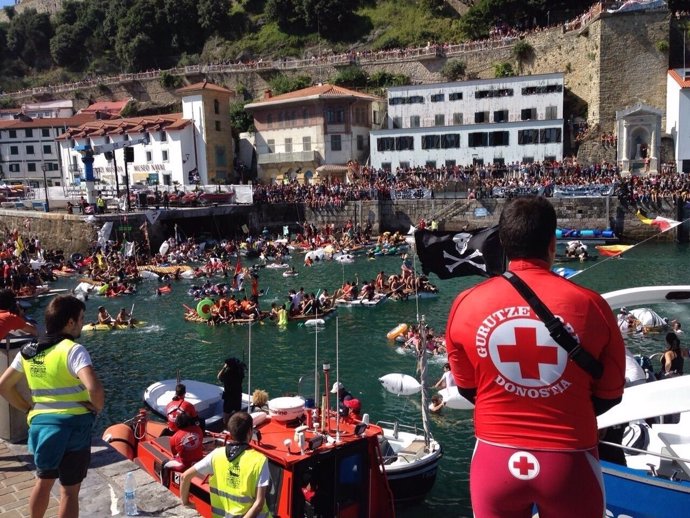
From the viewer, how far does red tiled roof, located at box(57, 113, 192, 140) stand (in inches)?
2403

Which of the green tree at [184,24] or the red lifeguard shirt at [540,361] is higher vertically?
the green tree at [184,24]

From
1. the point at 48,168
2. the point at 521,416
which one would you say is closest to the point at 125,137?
the point at 48,168

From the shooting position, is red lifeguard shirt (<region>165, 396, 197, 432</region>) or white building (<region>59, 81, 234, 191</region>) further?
white building (<region>59, 81, 234, 191</region>)

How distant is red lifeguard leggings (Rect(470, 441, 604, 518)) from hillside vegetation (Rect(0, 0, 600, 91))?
66259 millimetres

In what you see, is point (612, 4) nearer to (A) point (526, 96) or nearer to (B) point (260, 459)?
(A) point (526, 96)

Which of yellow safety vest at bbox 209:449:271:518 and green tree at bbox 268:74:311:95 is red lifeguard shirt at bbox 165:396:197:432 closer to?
yellow safety vest at bbox 209:449:271:518

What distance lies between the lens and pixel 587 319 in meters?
2.85

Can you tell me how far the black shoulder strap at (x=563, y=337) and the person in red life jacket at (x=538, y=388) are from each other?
0.02 m

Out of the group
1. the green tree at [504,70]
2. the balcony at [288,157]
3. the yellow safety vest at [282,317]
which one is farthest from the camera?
the green tree at [504,70]

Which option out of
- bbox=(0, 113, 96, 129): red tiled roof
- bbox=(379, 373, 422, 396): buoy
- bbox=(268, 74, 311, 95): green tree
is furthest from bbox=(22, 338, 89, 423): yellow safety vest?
bbox=(0, 113, 96, 129): red tiled roof

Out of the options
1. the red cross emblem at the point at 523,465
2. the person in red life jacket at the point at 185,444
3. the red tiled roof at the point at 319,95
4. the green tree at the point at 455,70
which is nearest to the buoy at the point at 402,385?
the person in red life jacket at the point at 185,444

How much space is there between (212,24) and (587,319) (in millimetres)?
92955

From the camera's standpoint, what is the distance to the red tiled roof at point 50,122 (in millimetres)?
74438

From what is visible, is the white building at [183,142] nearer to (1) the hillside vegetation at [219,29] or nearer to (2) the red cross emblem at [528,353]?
(1) the hillside vegetation at [219,29]
